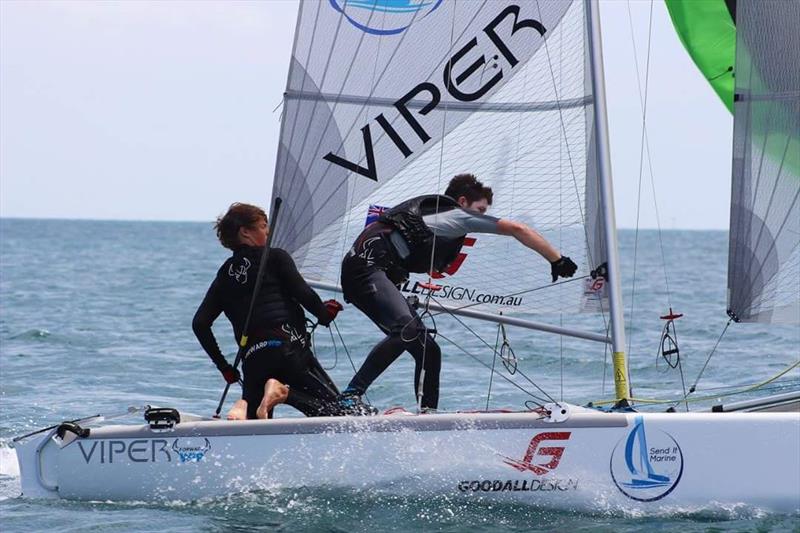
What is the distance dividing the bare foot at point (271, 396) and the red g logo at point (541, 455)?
40.9 inches

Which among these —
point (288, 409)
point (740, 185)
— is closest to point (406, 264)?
point (740, 185)

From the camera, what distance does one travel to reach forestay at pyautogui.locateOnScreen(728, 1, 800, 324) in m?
5.72

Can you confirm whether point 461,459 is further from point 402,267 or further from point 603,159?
point 603,159

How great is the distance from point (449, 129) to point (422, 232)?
83 centimetres

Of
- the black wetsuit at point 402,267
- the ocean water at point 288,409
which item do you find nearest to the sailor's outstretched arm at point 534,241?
the black wetsuit at point 402,267

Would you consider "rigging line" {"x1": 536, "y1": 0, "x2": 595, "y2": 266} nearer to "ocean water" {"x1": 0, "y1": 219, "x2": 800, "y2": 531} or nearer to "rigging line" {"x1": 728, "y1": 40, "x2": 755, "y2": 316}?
"ocean water" {"x1": 0, "y1": 219, "x2": 800, "y2": 531}

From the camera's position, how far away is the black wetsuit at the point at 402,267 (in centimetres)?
544

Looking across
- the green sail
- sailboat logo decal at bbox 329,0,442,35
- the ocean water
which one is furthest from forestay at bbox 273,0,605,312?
the green sail

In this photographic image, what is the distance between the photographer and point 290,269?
570cm

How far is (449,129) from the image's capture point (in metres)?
6.18

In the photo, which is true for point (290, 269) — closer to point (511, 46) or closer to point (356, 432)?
point (356, 432)

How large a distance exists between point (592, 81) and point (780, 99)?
0.83 meters

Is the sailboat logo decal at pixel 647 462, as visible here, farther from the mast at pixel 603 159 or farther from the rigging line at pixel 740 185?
the rigging line at pixel 740 185

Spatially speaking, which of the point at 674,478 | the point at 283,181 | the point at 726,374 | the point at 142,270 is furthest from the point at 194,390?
the point at 142,270
